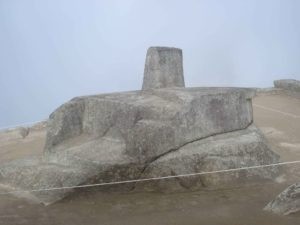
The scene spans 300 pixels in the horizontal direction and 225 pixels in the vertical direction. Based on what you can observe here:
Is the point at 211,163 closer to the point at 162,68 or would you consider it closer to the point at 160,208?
the point at 160,208

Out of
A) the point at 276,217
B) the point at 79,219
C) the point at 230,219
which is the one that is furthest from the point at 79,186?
the point at 276,217

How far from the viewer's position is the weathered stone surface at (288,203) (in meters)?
5.74

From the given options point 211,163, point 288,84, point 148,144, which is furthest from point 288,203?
point 288,84

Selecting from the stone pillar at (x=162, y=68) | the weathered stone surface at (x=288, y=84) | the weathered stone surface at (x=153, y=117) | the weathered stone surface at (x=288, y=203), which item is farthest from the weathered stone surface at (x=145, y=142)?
the weathered stone surface at (x=288, y=84)

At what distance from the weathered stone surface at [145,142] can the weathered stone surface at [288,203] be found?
1332 millimetres

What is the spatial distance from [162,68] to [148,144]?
4671mm

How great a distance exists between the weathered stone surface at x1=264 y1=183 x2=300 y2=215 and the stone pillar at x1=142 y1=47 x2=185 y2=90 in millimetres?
5904

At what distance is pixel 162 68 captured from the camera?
37.4ft

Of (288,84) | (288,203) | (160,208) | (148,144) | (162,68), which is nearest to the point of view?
(288,203)

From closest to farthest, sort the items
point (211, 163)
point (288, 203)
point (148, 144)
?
point (288, 203) → point (148, 144) → point (211, 163)

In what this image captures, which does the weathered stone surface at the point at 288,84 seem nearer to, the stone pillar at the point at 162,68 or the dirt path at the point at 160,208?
the stone pillar at the point at 162,68

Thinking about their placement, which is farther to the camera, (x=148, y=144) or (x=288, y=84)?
(x=288, y=84)

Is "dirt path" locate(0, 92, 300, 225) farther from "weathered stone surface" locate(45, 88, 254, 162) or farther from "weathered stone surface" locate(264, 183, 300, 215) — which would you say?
"weathered stone surface" locate(45, 88, 254, 162)

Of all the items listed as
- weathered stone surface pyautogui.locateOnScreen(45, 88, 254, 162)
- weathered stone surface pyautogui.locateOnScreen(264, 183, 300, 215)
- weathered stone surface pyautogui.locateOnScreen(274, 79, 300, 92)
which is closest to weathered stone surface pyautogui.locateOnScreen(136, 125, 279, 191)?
weathered stone surface pyautogui.locateOnScreen(45, 88, 254, 162)
